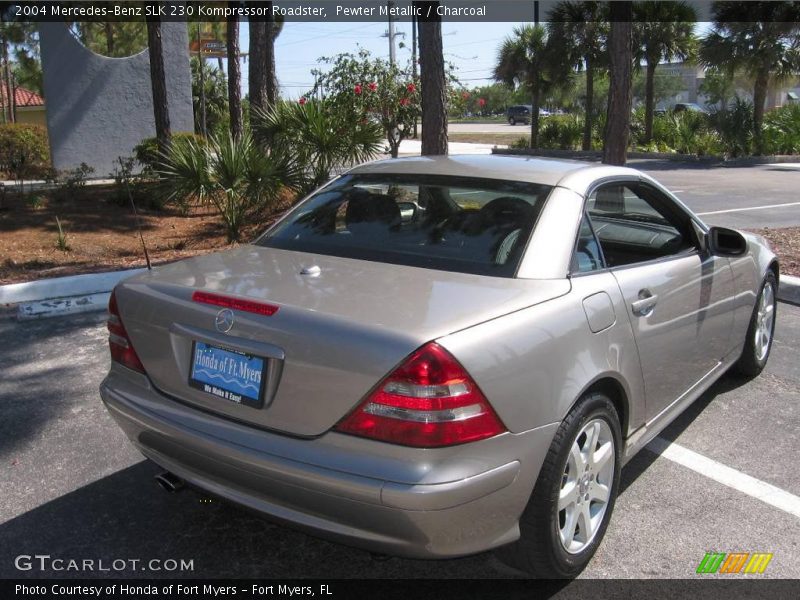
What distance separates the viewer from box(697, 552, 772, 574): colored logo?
3.22 meters

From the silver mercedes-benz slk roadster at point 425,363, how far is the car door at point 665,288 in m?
0.02

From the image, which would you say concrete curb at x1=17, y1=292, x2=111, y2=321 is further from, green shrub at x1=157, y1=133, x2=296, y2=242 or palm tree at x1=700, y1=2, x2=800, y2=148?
palm tree at x1=700, y1=2, x2=800, y2=148

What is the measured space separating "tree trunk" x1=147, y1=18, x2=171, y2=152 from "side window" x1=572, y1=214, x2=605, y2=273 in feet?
39.2

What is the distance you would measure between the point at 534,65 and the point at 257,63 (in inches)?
663

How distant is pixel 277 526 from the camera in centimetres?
341

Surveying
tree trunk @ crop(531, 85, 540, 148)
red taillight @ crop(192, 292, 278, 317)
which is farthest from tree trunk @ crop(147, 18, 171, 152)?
tree trunk @ crop(531, 85, 540, 148)

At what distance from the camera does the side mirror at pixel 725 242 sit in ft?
13.9

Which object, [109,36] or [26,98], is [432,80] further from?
[26,98]

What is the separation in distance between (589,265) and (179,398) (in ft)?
5.83

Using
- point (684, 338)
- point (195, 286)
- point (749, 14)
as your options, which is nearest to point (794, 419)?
point (684, 338)

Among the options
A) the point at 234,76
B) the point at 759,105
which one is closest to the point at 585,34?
the point at 759,105

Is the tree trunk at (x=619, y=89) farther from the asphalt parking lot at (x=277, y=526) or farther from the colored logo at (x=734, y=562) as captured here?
the colored logo at (x=734, y=562)

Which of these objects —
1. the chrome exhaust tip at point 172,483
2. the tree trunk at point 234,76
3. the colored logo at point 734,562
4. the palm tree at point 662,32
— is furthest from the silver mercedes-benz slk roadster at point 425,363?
the palm tree at point 662,32

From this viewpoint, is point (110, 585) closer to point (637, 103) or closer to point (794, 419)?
point (794, 419)
